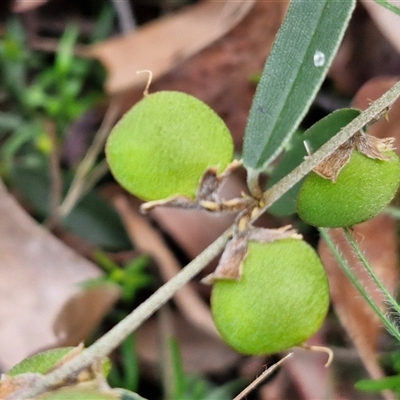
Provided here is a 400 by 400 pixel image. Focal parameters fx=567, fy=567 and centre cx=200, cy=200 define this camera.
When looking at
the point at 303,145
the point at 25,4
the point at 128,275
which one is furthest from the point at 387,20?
the point at 25,4

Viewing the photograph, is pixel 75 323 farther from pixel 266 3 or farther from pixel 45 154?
pixel 266 3

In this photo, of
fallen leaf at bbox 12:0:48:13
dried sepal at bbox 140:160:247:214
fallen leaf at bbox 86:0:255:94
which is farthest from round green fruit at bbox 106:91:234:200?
fallen leaf at bbox 12:0:48:13

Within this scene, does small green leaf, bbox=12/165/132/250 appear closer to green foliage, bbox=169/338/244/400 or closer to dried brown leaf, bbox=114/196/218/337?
dried brown leaf, bbox=114/196/218/337

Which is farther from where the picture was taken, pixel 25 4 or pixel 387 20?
pixel 25 4

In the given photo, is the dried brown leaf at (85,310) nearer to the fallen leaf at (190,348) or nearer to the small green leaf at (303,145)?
the fallen leaf at (190,348)

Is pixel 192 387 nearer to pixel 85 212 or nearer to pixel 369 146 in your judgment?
pixel 85 212

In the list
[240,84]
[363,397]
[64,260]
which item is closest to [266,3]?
[240,84]
